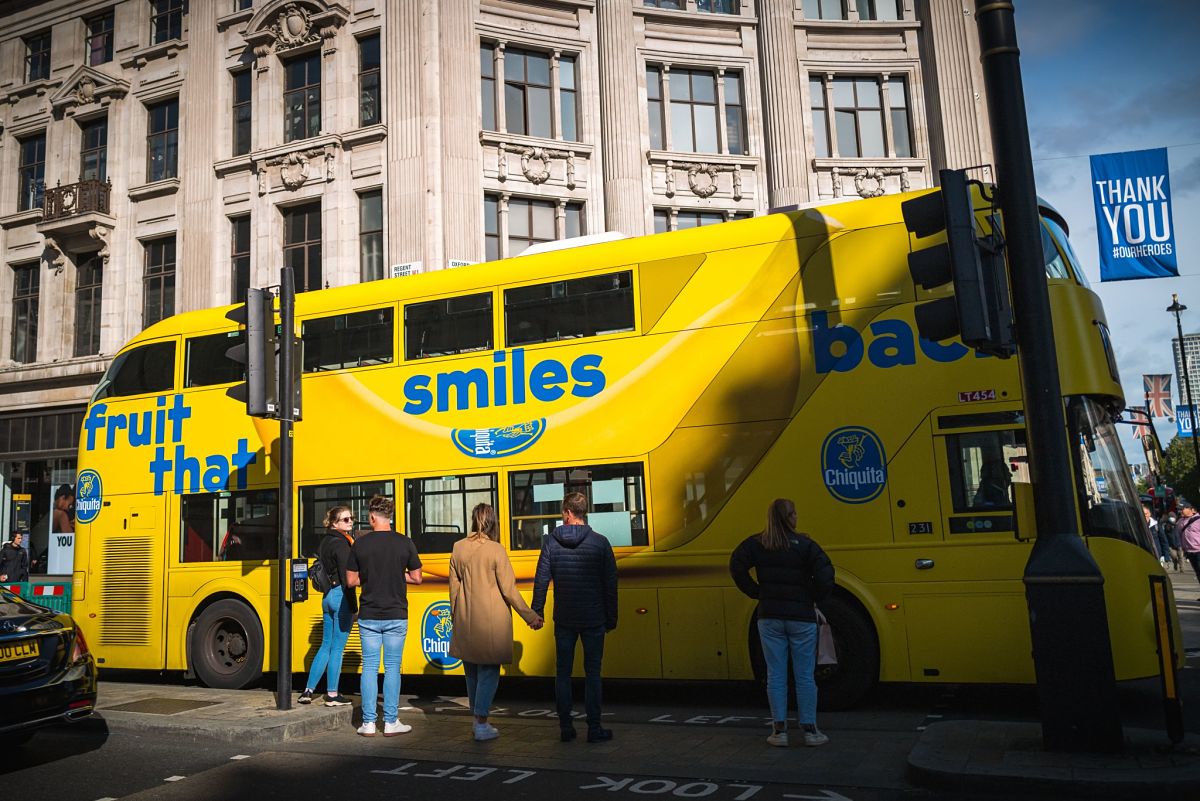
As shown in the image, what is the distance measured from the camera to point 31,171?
2783 cm

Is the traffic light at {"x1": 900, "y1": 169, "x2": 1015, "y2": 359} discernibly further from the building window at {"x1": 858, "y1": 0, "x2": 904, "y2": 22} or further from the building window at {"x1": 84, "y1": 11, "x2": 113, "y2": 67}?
the building window at {"x1": 84, "y1": 11, "x2": 113, "y2": 67}

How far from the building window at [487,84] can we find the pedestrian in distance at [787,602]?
18.3 metres

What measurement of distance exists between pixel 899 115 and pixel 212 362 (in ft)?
64.8

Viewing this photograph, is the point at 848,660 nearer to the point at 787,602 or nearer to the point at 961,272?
the point at 787,602

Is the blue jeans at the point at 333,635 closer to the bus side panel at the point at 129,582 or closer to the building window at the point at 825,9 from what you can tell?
the bus side panel at the point at 129,582

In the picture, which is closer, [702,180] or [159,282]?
[702,180]

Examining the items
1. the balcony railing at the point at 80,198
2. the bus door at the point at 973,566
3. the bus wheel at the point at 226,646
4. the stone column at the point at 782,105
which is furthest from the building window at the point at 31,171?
the bus door at the point at 973,566

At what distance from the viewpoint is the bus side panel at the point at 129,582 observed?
1177 centimetres

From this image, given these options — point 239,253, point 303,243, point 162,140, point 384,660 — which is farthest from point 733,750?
point 162,140

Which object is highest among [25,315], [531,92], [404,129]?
[531,92]

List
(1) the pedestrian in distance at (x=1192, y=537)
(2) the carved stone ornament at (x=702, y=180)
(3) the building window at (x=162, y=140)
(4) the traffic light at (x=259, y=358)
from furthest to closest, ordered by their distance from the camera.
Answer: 1. (3) the building window at (x=162, y=140)
2. (2) the carved stone ornament at (x=702, y=180)
3. (1) the pedestrian in distance at (x=1192, y=537)
4. (4) the traffic light at (x=259, y=358)

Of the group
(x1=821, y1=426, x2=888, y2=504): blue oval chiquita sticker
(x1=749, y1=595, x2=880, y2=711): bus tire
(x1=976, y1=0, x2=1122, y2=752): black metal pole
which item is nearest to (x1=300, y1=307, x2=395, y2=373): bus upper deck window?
(x1=821, y1=426, x2=888, y2=504): blue oval chiquita sticker

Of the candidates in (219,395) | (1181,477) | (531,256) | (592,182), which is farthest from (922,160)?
(1181,477)

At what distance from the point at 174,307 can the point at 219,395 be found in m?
15.1
